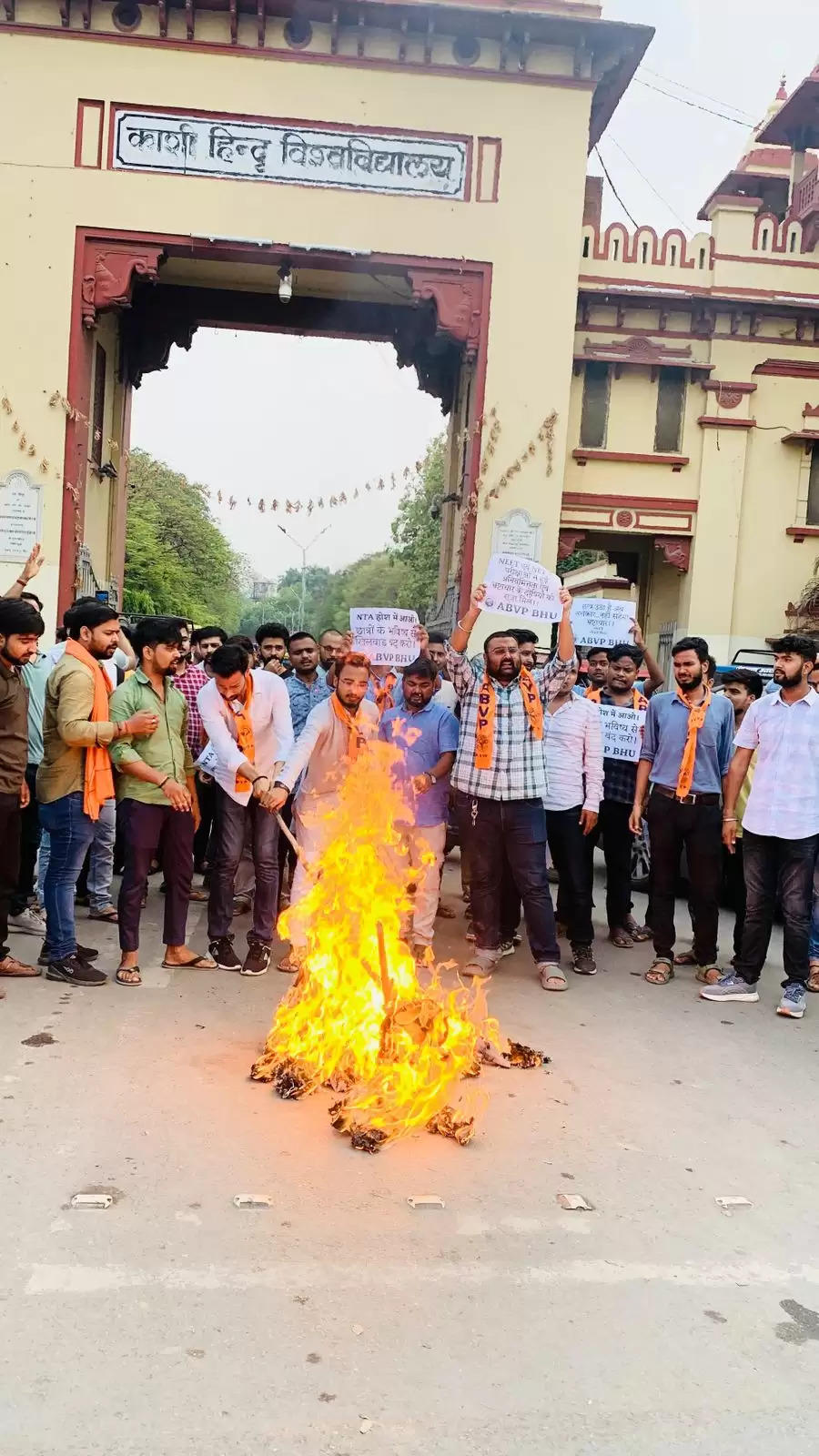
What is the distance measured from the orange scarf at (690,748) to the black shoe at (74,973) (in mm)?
3541

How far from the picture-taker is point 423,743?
23.0 feet

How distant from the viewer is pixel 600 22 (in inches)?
506

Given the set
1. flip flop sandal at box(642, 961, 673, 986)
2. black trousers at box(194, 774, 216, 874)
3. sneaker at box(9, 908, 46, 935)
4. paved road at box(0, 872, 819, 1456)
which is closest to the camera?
paved road at box(0, 872, 819, 1456)

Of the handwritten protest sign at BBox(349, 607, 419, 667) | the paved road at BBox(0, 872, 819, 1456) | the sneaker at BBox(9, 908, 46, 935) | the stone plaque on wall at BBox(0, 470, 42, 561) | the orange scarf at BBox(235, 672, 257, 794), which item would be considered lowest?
the sneaker at BBox(9, 908, 46, 935)

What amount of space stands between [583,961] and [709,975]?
29.6 inches

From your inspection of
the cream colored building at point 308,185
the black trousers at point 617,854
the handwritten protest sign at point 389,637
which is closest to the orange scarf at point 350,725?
the handwritten protest sign at point 389,637

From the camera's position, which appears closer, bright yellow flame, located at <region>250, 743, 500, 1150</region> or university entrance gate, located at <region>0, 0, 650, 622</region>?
bright yellow flame, located at <region>250, 743, 500, 1150</region>

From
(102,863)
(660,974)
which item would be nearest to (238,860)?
(102,863)

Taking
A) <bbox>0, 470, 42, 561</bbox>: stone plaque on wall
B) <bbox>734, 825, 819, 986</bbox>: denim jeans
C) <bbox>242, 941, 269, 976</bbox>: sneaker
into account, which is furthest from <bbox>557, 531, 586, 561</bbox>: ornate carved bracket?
<bbox>242, 941, 269, 976</bbox>: sneaker

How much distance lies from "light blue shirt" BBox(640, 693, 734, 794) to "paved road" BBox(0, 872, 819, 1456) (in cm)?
198

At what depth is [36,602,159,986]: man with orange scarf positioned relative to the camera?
5.96m

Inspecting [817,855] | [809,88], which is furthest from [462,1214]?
[809,88]

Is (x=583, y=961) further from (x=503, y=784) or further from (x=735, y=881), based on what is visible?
(x=735, y=881)

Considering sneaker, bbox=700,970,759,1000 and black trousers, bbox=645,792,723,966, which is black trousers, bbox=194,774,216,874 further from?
sneaker, bbox=700,970,759,1000
